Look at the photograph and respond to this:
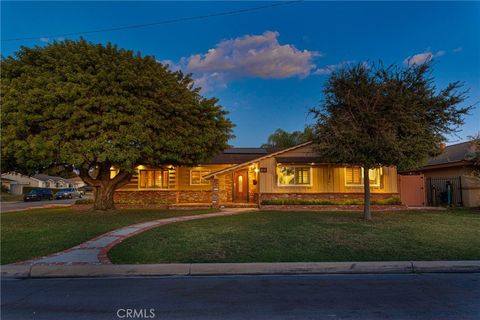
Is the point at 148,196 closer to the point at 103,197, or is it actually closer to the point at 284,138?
the point at 103,197

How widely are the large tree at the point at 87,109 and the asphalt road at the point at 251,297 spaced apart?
30.4ft

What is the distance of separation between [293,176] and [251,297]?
16396 millimetres

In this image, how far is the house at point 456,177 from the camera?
20047mm

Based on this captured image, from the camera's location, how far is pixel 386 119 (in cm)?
1330

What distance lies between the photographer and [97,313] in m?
4.76

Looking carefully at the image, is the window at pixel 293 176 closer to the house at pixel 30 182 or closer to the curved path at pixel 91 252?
the curved path at pixel 91 252

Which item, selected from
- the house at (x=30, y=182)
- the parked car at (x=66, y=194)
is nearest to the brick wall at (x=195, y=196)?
the parked car at (x=66, y=194)

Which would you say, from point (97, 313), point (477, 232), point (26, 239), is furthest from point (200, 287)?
point (477, 232)

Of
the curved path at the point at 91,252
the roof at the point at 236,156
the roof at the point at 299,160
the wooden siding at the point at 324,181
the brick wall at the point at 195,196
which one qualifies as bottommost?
the curved path at the point at 91,252

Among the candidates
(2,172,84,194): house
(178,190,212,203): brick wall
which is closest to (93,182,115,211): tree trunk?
(178,190,212,203): brick wall

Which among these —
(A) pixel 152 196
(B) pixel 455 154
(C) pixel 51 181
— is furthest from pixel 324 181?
(C) pixel 51 181

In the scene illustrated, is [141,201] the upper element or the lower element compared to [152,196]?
lower

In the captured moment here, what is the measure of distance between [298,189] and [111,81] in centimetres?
1271

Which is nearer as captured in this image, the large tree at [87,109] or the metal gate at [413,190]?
the large tree at [87,109]
